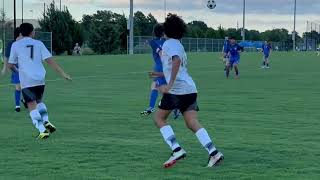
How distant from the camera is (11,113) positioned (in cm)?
1503

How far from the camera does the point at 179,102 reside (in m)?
8.47

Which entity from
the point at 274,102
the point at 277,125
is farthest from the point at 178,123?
the point at 274,102

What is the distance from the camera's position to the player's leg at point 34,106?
10.9 meters

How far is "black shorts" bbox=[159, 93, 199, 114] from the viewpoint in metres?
8.47

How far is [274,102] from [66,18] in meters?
61.3

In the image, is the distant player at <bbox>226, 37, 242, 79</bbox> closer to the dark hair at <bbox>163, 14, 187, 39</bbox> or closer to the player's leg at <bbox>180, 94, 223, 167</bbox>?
the player's leg at <bbox>180, 94, 223, 167</bbox>

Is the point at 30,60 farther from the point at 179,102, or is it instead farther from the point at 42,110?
the point at 179,102

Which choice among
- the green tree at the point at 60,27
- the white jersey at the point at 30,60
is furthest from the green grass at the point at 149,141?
the green tree at the point at 60,27

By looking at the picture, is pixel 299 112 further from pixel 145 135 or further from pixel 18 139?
pixel 18 139

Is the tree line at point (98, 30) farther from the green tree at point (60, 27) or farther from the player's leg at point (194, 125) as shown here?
the player's leg at point (194, 125)

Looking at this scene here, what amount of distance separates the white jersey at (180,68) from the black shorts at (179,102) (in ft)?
0.19

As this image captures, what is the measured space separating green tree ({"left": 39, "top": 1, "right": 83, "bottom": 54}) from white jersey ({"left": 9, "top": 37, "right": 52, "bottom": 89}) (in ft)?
215

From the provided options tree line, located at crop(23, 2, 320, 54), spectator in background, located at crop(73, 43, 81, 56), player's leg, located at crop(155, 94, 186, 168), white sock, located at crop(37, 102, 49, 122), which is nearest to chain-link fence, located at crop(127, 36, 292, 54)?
tree line, located at crop(23, 2, 320, 54)

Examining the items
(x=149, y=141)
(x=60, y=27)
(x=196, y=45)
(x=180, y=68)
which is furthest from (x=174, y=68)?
(x=196, y=45)
